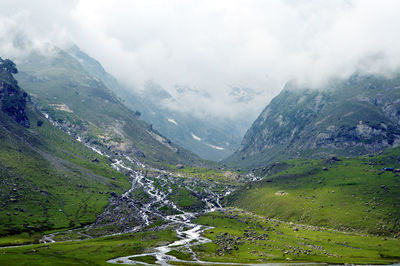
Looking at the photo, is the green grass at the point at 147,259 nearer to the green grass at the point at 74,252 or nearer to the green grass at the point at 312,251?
the green grass at the point at 74,252

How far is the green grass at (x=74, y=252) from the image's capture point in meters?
138

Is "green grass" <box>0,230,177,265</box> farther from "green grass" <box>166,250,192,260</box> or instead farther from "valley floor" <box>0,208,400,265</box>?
"green grass" <box>166,250,192,260</box>

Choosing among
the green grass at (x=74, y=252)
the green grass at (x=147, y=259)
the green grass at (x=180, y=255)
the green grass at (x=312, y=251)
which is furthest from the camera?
the green grass at (x=180, y=255)

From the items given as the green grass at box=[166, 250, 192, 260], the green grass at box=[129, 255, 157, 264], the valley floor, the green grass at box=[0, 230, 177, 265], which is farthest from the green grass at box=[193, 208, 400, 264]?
the green grass at box=[0, 230, 177, 265]

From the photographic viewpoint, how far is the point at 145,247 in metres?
A: 187

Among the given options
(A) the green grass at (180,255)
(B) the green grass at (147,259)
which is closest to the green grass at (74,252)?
(B) the green grass at (147,259)

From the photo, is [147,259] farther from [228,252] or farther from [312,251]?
[312,251]

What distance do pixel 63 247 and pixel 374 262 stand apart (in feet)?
529

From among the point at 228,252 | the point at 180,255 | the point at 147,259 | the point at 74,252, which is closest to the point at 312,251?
the point at 228,252

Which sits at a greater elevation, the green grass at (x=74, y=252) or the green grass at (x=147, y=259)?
the green grass at (x=74, y=252)

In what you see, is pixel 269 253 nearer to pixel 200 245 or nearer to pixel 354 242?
pixel 200 245

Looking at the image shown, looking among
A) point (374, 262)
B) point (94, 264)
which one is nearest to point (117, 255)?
point (94, 264)

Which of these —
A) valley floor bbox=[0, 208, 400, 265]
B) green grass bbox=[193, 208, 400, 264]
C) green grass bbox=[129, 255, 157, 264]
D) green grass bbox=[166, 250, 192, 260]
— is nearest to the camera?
valley floor bbox=[0, 208, 400, 265]

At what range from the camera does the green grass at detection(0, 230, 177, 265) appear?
5419 inches
